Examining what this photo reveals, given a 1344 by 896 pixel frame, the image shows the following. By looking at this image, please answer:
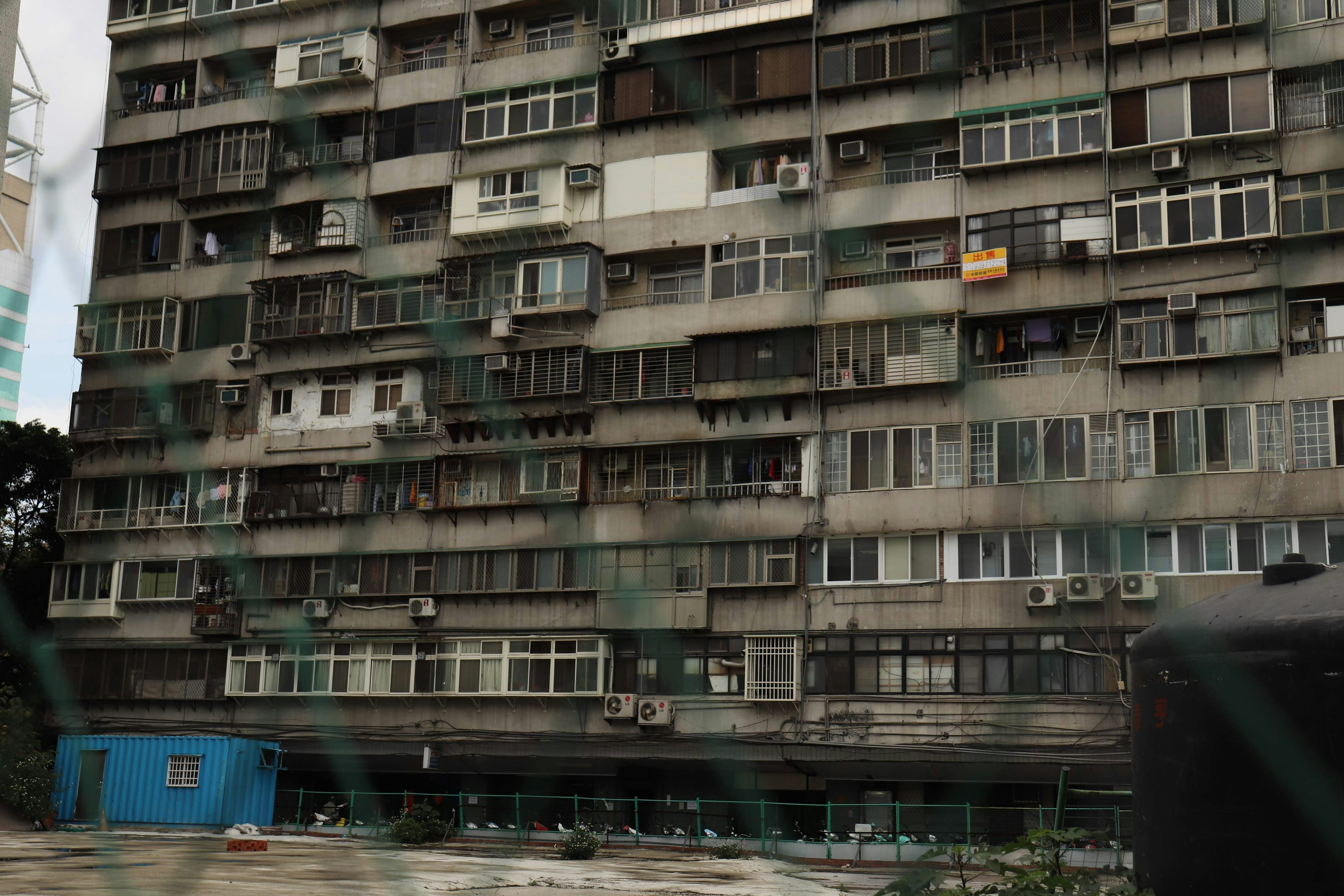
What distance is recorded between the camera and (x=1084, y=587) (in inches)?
589

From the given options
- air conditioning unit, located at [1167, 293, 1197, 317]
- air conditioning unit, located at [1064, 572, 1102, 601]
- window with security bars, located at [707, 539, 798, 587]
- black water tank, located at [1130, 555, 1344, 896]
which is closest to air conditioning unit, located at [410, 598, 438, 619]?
window with security bars, located at [707, 539, 798, 587]

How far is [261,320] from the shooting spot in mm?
20219

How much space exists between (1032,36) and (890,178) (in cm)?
233

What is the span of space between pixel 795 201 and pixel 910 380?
2.83 metres

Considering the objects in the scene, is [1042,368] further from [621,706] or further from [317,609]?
[317,609]

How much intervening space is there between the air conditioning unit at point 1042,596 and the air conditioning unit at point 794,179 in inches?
213

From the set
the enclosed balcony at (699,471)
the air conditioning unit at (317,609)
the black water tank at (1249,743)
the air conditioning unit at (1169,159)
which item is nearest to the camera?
the black water tank at (1249,743)

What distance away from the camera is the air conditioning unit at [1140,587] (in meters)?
14.6

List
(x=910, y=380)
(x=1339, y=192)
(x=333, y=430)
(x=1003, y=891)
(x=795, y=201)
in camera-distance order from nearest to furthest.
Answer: (x=1003, y=891) < (x=1339, y=192) < (x=910, y=380) < (x=795, y=201) < (x=333, y=430)

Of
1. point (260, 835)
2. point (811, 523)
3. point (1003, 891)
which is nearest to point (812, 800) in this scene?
point (811, 523)

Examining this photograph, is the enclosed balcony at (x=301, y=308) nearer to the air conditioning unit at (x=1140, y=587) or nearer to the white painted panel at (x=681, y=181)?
the white painted panel at (x=681, y=181)

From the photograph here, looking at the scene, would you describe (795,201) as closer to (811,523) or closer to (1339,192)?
(811,523)

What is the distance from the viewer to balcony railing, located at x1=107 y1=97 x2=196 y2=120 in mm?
20984

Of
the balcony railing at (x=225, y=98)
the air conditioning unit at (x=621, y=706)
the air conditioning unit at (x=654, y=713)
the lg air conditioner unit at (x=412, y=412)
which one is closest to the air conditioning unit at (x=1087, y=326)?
the air conditioning unit at (x=654, y=713)
